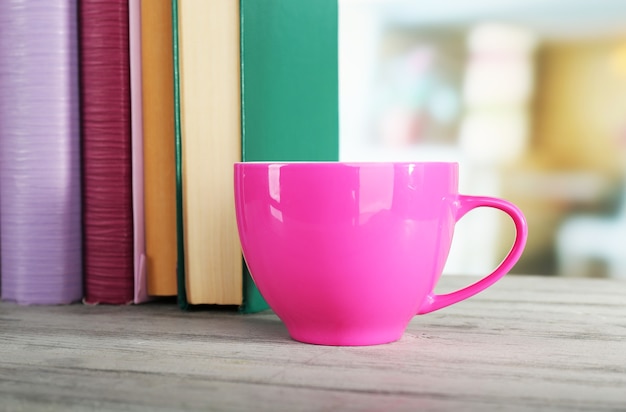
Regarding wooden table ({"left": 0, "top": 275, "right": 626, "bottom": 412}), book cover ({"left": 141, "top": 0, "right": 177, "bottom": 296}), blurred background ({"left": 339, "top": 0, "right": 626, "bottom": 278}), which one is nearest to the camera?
wooden table ({"left": 0, "top": 275, "right": 626, "bottom": 412})

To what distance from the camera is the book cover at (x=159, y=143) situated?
58cm

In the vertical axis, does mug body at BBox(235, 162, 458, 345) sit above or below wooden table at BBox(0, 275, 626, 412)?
above

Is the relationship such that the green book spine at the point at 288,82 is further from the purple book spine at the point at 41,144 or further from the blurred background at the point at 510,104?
the blurred background at the point at 510,104

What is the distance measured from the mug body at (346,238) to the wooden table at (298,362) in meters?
0.02

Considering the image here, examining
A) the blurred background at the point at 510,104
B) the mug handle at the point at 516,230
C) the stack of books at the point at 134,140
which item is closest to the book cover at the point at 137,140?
the stack of books at the point at 134,140

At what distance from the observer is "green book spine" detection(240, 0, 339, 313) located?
0.55m

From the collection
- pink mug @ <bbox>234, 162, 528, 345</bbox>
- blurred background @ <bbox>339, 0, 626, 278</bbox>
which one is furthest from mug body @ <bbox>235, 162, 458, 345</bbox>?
blurred background @ <bbox>339, 0, 626, 278</bbox>

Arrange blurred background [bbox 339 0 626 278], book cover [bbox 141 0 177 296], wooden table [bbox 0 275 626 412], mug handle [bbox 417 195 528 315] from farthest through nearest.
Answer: blurred background [bbox 339 0 626 278]
book cover [bbox 141 0 177 296]
mug handle [bbox 417 195 528 315]
wooden table [bbox 0 275 626 412]

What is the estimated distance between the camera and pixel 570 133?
105 inches

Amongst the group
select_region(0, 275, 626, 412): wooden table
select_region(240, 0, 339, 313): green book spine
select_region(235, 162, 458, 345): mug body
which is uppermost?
select_region(240, 0, 339, 313): green book spine

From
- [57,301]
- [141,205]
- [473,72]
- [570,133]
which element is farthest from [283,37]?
[570,133]

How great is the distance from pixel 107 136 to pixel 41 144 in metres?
0.05

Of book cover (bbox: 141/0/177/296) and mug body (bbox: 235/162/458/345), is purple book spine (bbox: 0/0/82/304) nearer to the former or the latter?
book cover (bbox: 141/0/177/296)

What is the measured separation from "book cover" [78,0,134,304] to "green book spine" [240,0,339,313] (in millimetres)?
103
